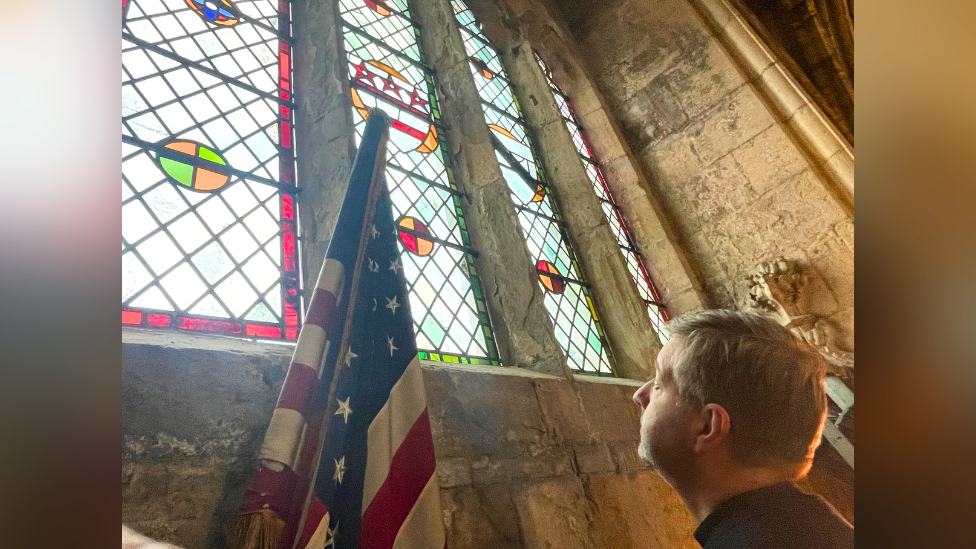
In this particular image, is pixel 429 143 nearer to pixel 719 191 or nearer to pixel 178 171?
pixel 178 171

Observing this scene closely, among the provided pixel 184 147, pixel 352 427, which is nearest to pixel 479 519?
pixel 352 427

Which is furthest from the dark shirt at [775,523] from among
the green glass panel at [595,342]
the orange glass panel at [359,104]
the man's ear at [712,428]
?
the orange glass panel at [359,104]

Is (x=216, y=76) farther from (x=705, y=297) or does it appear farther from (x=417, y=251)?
(x=705, y=297)

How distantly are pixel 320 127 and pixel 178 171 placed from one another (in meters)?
0.72

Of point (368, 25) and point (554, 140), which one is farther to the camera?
point (554, 140)

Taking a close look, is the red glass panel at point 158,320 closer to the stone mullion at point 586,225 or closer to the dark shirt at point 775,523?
the dark shirt at point 775,523

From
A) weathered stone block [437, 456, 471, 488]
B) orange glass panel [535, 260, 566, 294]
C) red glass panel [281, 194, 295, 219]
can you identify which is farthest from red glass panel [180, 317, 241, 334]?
orange glass panel [535, 260, 566, 294]

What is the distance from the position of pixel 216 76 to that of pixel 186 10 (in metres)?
0.44

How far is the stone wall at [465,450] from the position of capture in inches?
51.2

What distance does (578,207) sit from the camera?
450cm

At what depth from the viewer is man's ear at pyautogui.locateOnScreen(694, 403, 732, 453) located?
1070 mm

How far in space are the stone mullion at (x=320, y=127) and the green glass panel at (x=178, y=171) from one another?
0.49m

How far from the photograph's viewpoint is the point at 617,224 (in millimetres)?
5305

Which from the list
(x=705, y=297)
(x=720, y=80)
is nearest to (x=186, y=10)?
(x=705, y=297)
